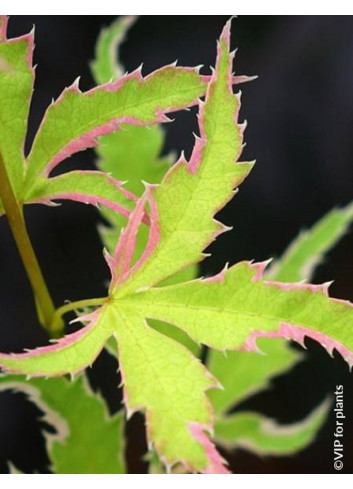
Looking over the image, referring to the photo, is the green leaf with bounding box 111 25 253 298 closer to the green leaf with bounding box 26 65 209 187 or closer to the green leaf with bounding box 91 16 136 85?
the green leaf with bounding box 26 65 209 187

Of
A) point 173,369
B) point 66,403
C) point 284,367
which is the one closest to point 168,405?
point 173,369

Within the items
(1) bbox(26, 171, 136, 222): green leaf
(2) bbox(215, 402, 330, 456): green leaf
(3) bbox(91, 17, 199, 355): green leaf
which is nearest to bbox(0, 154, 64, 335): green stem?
(1) bbox(26, 171, 136, 222): green leaf

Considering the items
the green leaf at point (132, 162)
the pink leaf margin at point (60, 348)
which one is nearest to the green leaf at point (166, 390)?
the pink leaf margin at point (60, 348)

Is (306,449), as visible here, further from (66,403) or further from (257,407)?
(66,403)

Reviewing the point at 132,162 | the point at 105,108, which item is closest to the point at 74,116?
the point at 105,108

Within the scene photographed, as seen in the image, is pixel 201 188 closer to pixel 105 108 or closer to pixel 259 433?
pixel 105 108

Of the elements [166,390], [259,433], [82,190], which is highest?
[82,190]
